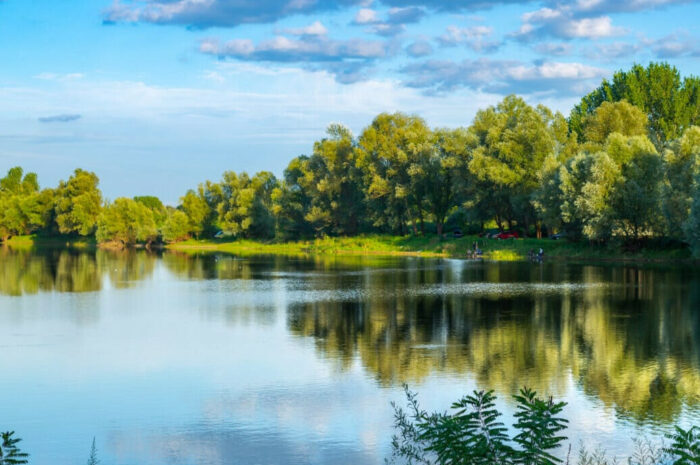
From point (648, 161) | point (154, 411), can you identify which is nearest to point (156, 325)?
point (154, 411)

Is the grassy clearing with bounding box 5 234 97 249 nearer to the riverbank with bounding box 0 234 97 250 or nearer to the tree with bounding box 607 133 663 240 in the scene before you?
the riverbank with bounding box 0 234 97 250

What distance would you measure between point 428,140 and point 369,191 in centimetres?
1031

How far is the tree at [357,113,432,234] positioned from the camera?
100562 millimetres

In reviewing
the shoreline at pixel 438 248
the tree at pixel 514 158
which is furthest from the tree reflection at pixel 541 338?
the tree at pixel 514 158

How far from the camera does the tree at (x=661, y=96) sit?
106m

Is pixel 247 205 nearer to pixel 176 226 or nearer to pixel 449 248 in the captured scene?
pixel 176 226

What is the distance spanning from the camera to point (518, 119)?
8812cm

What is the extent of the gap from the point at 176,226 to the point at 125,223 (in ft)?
32.6

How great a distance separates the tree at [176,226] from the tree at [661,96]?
69.7m

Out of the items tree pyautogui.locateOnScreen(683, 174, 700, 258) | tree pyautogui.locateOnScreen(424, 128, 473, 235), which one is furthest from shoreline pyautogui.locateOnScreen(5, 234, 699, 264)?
tree pyautogui.locateOnScreen(683, 174, 700, 258)

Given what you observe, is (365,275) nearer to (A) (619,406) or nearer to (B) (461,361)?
(B) (461,361)

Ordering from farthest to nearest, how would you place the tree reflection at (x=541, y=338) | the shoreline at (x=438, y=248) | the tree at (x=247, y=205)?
the tree at (x=247, y=205) → the shoreline at (x=438, y=248) → the tree reflection at (x=541, y=338)

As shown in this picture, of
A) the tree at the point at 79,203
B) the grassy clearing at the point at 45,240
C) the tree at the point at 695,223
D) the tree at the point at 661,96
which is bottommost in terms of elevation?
the grassy clearing at the point at 45,240

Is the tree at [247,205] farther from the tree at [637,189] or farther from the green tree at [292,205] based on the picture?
the tree at [637,189]
